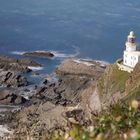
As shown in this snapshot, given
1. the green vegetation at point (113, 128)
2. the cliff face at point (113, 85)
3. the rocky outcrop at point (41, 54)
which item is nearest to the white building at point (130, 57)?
the cliff face at point (113, 85)

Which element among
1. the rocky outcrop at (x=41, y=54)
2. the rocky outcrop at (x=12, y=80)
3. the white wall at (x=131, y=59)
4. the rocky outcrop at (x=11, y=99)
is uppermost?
the white wall at (x=131, y=59)

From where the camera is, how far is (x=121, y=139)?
7.64 m

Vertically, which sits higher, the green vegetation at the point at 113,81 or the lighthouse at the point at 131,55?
the lighthouse at the point at 131,55

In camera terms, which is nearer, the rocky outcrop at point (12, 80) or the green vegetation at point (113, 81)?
the green vegetation at point (113, 81)

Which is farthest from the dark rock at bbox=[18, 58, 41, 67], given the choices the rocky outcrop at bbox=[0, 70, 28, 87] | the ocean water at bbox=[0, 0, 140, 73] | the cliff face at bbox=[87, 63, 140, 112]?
the cliff face at bbox=[87, 63, 140, 112]

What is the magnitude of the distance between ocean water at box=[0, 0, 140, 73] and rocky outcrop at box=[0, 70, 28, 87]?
6.06 meters

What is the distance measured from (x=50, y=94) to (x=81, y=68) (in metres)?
10.4

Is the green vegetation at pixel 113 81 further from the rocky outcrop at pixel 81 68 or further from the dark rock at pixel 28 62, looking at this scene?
the dark rock at pixel 28 62

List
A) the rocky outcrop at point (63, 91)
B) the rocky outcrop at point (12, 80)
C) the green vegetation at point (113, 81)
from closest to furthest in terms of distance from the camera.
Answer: the green vegetation at point (113, 81), the rocky outcrop at point (63, 91), the rocky outcrop at point (12, 80)

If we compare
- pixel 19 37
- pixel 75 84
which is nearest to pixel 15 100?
pixel 75 84

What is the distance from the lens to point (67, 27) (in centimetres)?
8931

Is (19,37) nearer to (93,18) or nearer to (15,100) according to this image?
(93,18)

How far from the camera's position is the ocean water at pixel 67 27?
257ft

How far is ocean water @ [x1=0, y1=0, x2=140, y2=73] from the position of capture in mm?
78312
